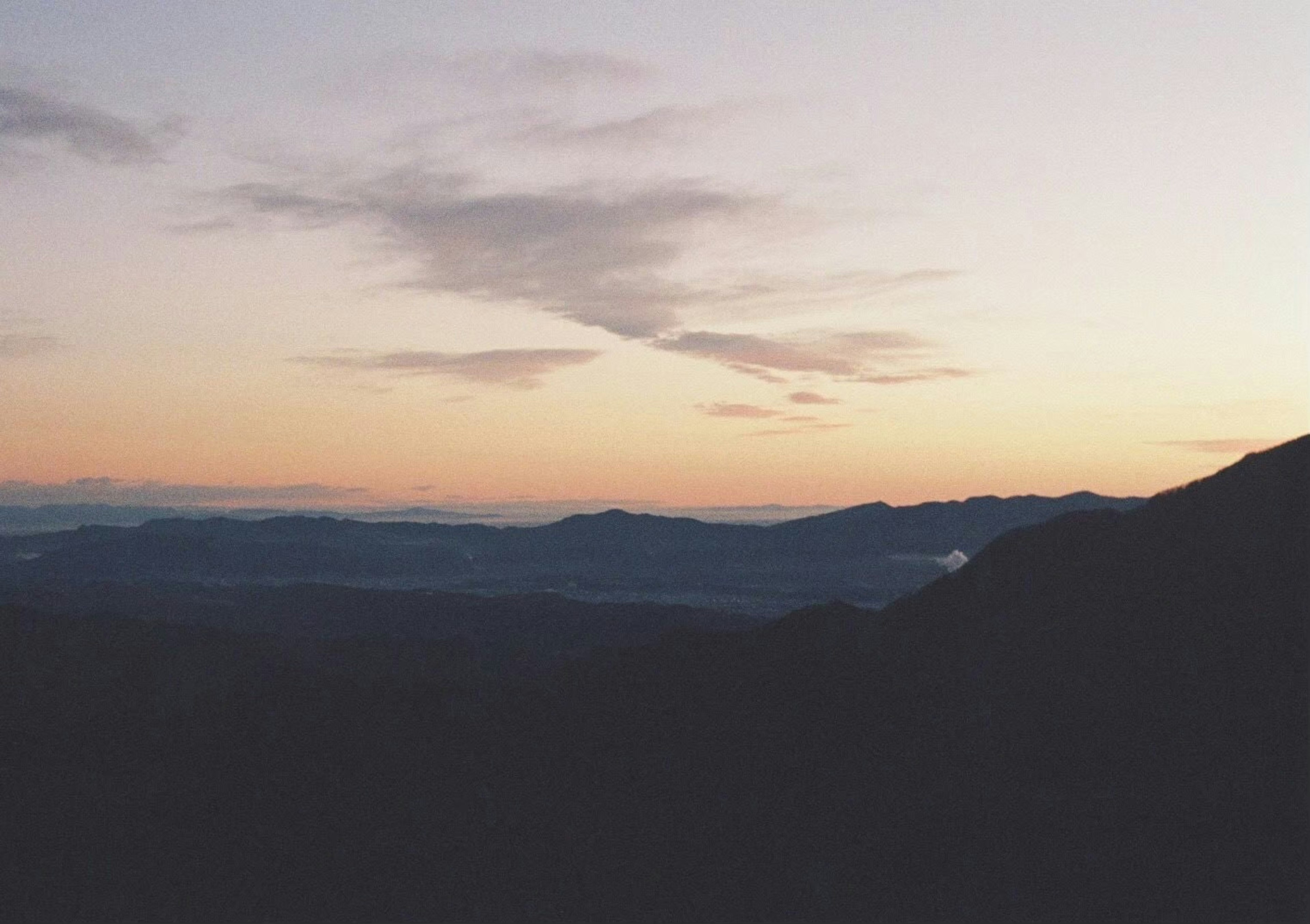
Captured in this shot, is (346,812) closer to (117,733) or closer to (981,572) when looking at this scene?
(117,733)

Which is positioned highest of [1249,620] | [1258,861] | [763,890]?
[1249,620]

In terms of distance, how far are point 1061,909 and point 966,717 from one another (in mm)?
16948

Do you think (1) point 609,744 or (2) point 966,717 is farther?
(1) point 609,744

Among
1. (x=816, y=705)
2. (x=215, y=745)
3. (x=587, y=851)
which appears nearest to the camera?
(x=587, y=851)

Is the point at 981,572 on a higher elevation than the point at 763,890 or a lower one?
higher

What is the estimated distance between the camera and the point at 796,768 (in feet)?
280

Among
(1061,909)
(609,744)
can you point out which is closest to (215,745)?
(609,744)

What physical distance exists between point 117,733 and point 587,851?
142 ft

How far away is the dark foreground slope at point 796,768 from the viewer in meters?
70.7

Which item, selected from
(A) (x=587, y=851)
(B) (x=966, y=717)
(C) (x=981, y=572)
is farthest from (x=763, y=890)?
(C) (x=981, y=572)

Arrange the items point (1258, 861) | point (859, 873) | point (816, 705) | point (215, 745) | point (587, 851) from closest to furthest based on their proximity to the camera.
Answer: point (1258, 861) < point (859, 873) < point (587, 851) < point (816, 705) < point (215, 745)

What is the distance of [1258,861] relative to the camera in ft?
210

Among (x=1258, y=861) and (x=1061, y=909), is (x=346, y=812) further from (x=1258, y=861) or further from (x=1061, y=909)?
(x=1258, y=861)

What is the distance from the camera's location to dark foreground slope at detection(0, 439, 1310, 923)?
70.7 metres
